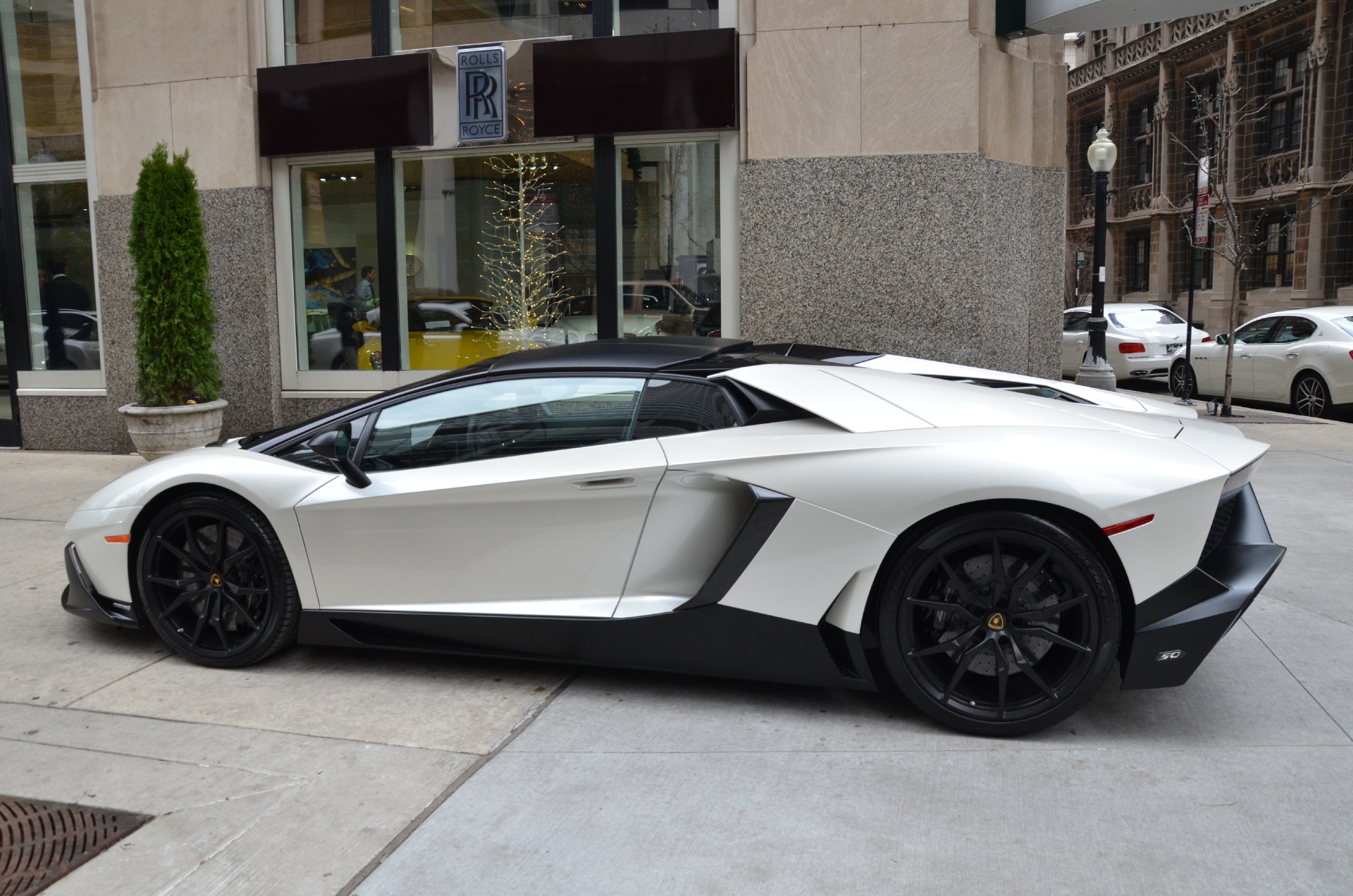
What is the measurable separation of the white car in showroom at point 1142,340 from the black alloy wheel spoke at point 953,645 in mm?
→ 14433

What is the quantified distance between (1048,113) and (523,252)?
4.99m

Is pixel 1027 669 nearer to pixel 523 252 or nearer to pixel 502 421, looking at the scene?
pixel 502 421

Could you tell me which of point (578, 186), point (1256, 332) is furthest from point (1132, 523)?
point (1256, 332)

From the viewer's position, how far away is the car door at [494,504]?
3988 millimetres

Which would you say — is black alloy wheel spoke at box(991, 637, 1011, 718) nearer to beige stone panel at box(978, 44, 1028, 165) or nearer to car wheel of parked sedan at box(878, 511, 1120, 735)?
car wheel of parked sedan at box(878, 511, 1120, 735)

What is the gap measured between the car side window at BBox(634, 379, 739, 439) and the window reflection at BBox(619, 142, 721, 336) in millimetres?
5924

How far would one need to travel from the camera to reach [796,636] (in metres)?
3.79

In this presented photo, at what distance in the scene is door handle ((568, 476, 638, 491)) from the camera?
12.9 ft

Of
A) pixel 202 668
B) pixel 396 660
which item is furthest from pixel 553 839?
pixel 202 668

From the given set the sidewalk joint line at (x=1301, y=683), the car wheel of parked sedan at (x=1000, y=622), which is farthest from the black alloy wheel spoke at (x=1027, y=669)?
the sidewalk joint line at (x=1301, y=683)

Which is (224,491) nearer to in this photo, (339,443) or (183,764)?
(339,443)

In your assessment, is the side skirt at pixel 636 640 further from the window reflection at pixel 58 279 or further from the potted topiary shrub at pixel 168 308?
the window reflection at pixel 58 279

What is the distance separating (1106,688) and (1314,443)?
8.15m

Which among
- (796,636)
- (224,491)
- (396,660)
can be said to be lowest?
(396,660)
